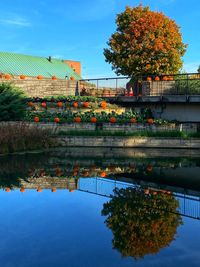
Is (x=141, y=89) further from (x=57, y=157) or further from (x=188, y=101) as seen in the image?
(x=57, y=157)

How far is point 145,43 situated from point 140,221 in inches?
1022

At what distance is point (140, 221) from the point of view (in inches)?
307

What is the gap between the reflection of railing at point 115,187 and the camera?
866 cm

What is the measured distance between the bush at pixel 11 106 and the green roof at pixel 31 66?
23395 mm

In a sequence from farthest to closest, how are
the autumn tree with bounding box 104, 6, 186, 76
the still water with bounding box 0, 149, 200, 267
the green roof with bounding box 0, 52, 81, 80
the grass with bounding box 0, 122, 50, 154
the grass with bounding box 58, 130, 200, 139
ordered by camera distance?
the green roof with bounding box 0, 52, 81, 80 → the autumn tree with bounding box 104, 6, 186, 76 → the grass with bounding box 58, 130, 200, 139 → the grass with bounding box 0, 122, 50, 154 → the still water with bounding box 0, 149, 200, 267

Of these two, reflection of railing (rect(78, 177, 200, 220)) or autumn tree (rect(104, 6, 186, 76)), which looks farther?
autumn tree (rect(104, 6, 186, 76))

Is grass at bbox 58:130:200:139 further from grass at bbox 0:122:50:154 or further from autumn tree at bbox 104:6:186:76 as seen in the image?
autumn tree at bbox 104:6:186:76

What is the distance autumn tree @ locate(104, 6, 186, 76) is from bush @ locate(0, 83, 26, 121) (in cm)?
1097

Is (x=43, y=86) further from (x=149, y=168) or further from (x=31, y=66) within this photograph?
(x=31, y=66)

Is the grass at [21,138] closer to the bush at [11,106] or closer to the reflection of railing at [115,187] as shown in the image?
the bush at [11,106]

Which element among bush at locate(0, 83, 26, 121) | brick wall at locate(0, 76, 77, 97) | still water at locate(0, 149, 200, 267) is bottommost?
still water at locate(0, 149, 200, 267)

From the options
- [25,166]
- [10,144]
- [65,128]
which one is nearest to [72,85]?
[65,128]

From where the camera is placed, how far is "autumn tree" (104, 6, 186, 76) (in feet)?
105

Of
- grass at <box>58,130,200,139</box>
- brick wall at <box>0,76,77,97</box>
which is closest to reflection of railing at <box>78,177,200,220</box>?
grass at <box>58,130,200,139</box>
